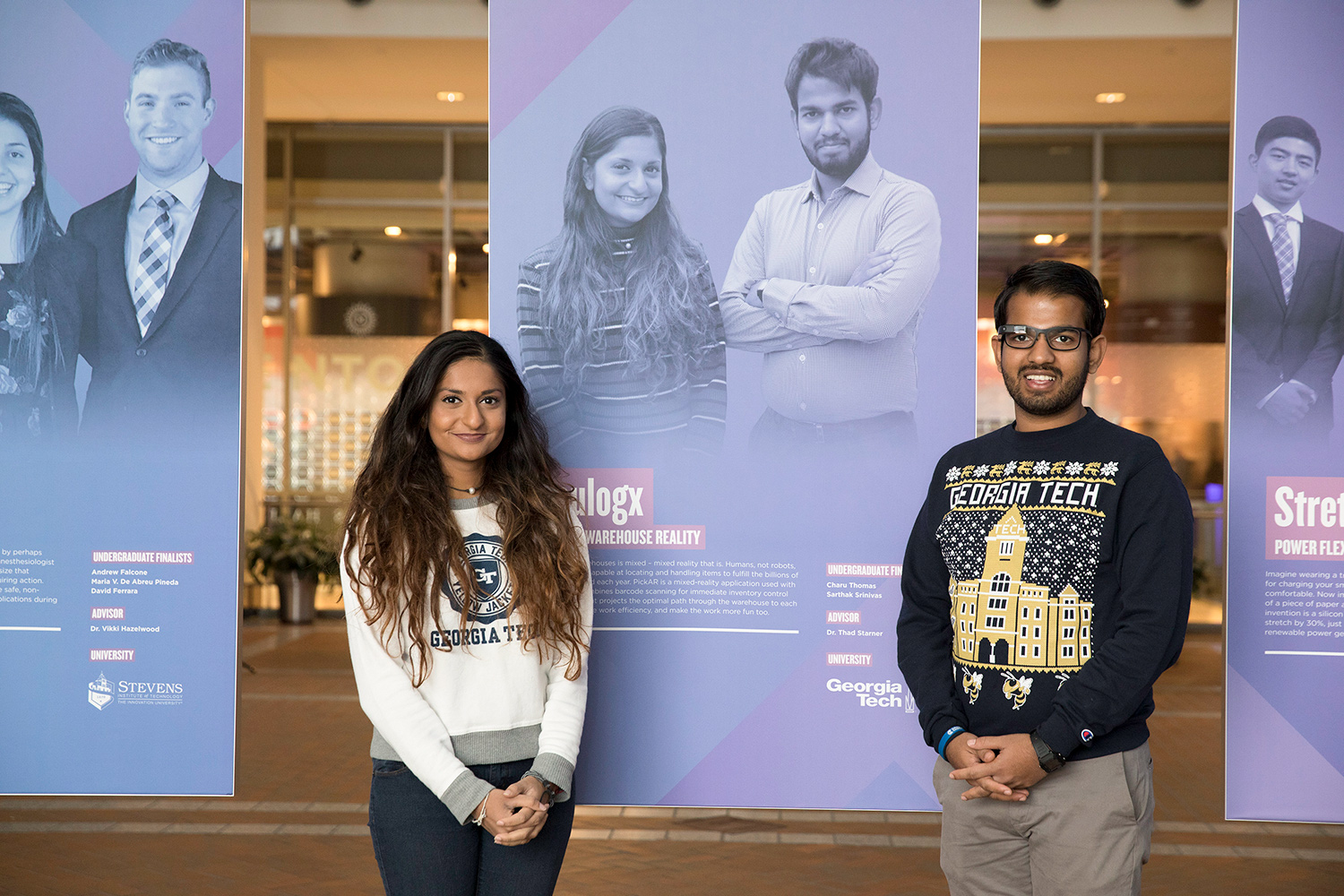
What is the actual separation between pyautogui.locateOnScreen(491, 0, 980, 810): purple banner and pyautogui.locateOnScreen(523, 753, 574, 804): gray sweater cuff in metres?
0.71

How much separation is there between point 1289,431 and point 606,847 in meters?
3.11

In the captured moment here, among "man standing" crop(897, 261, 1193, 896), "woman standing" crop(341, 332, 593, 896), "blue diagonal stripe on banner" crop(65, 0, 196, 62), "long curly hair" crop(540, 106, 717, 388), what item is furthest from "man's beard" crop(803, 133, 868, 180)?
"blue diagonal stripe on banner" crop(65, 0, 196, 62)

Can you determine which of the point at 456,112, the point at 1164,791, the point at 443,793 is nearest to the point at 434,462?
the point at 443,793

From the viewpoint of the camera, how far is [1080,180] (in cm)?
1052

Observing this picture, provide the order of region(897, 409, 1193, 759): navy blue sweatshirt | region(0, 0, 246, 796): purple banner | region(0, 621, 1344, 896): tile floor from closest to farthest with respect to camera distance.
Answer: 1. region(897, 409, 1193, 759): navy blue sweatshirt
2. region(0, 0, 246, 796): purple banner
3. region(0, 621, 1344, 896): tile floor

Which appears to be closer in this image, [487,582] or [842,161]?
[487,582]

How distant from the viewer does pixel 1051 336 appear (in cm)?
221

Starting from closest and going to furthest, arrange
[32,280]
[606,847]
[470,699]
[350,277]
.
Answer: [470,699], [32,280], [606,847], [350,277]

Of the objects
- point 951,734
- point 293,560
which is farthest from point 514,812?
point 293,560

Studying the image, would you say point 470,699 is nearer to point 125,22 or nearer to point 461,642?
point 461,642

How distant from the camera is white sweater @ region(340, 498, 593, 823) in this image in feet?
6.91

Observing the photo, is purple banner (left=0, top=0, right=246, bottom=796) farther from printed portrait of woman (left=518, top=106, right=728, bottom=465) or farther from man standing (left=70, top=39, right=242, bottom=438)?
printed portrait of woman (left=518, top=106, right=728, bottom=465)

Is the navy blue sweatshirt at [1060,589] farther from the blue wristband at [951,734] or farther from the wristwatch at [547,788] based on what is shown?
the wristwatch at [547,788]

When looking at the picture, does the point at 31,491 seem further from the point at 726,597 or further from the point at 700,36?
the point at 700,36
